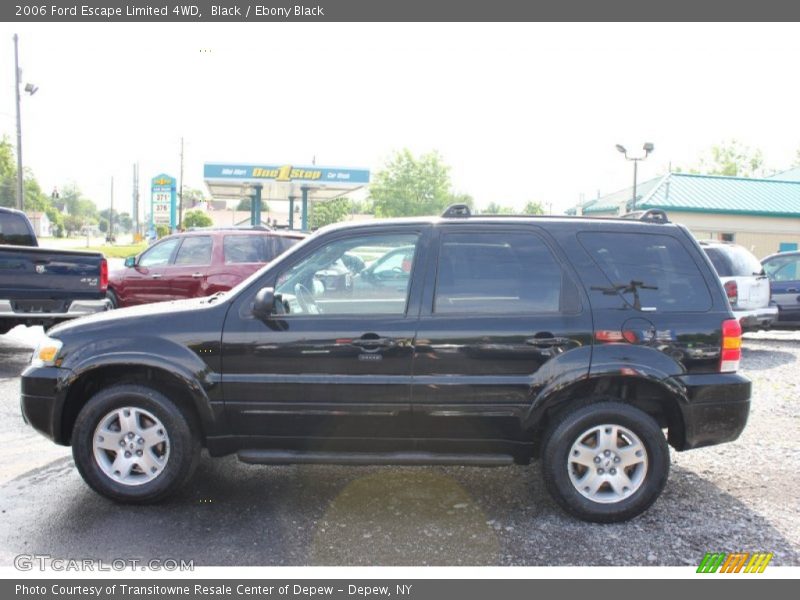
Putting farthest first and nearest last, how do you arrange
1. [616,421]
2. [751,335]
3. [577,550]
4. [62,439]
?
[751,335] → [62,439] → [616,421] → [577,550]

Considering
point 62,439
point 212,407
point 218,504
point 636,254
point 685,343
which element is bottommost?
point 218,504

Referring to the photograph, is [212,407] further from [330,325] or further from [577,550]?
[577,550]

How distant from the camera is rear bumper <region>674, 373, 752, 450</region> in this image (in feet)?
13.3

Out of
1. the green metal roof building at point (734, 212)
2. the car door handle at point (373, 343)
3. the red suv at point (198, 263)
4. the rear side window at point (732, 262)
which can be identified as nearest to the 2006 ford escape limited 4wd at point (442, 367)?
the car door handle at point (373, 343)

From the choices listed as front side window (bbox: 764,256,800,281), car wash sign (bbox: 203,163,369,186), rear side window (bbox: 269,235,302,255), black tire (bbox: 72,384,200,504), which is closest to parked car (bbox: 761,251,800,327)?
front side window (bbox: 764,256,800,281)

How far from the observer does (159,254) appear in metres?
10.7

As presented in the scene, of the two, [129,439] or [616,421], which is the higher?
[616,421]

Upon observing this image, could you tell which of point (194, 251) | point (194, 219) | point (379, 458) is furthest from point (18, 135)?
point (194, 219)

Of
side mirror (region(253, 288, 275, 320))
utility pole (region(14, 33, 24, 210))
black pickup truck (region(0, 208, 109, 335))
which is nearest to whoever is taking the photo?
side mirror (region(253, 288, 275, 320))

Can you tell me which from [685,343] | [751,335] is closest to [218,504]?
[685,343]

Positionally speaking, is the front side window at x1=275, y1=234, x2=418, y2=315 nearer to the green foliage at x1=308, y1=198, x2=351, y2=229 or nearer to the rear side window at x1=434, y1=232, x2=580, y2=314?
the rear side window at x1=434, y1=232, x2=580, y2=314

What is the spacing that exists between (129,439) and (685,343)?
3583 millimetres

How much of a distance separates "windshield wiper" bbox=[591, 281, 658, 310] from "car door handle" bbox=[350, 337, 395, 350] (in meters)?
1.34

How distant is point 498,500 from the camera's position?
4.37 meters
